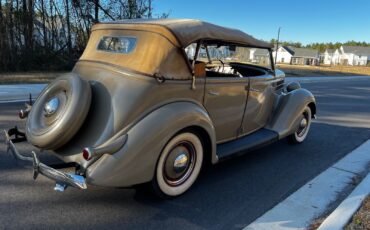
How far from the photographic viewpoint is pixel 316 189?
436 centimetres

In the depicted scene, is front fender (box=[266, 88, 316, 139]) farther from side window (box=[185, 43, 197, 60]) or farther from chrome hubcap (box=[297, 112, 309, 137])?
side window (box=[185, 43, 197, 60])

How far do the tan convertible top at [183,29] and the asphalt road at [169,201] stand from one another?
1.63m

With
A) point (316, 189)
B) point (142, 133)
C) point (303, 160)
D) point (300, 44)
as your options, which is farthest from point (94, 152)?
point (300, 44)

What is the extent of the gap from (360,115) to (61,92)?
8551mm

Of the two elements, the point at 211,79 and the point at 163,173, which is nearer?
the point at 163,173

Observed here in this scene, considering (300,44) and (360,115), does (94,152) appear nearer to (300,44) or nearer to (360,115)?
(360,115)

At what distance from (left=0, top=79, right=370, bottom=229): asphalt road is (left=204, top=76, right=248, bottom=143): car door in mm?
542

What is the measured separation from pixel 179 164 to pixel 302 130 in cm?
→ 318

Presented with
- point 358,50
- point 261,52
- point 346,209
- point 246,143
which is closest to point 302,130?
point 261,52

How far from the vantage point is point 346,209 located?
3701 millimetres

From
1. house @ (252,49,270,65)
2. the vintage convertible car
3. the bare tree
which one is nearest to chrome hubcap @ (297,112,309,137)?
house @ (252,49,270,65)

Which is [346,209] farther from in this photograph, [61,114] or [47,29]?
[47,29]

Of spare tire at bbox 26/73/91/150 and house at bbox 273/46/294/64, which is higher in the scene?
house at bbox 273/46/294/64

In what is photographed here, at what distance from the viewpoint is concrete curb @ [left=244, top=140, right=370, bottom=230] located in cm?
350
